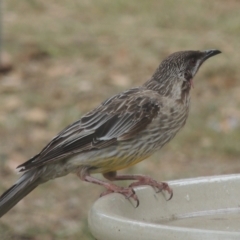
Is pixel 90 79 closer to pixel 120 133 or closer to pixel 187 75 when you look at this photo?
pixel 187 75

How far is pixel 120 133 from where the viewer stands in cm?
470

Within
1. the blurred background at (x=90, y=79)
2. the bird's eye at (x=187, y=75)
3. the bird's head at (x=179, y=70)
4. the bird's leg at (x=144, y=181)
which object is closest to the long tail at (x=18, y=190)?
the bird's leg at (x=144, y=181)

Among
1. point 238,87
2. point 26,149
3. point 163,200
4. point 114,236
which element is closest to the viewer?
point 114,236


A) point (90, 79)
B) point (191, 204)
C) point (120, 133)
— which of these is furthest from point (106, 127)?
point (90, 79)

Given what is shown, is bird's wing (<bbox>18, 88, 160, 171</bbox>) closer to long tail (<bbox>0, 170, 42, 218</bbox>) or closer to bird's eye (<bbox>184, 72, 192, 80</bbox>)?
long tail (<bbox>0, 170, 42, 218</bbox>)

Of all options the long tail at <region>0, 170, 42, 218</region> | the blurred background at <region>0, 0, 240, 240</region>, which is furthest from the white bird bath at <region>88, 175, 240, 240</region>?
the blurred background at <region>0, 0, 240, 240</region>

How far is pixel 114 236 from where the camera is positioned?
9.55 feet

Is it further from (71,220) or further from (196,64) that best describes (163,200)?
(71,220)

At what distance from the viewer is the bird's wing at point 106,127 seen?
470cm

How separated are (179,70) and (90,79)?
5.04m

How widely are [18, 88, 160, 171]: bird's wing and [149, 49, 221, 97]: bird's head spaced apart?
0.14 meters

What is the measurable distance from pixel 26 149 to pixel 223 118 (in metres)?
2.18

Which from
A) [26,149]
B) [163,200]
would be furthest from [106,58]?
[163,200]

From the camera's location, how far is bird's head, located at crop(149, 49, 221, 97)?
489 centimetres
